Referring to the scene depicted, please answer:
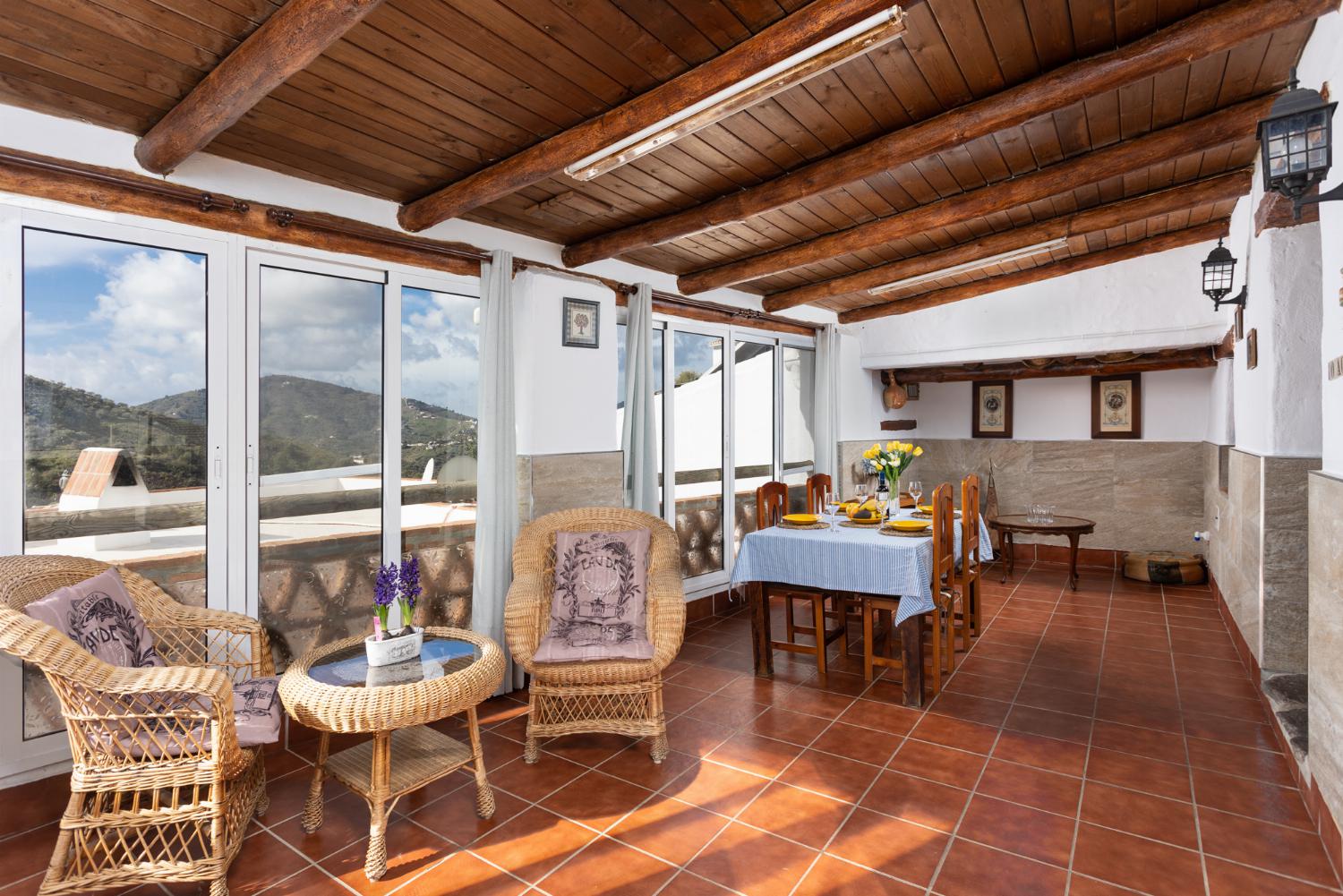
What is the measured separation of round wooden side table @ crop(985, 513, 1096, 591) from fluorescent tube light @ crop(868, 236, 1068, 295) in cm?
230

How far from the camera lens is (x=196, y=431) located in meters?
2.87

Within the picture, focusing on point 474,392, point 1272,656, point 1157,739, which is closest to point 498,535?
point 474,392

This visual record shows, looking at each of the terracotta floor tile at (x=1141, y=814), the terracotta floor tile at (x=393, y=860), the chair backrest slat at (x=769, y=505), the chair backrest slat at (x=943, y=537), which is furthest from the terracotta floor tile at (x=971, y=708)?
the terracotta floor tile at (x=393, y=860)

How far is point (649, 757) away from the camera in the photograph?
3.04m

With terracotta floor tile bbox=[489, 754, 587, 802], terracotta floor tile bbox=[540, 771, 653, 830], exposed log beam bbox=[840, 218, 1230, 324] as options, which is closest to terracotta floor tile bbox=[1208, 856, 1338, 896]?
terracotta floor tile bbox=[540, 771, 653, 830]

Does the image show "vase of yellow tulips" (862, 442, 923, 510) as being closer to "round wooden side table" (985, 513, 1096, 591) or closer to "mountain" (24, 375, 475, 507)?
"round wooden side table" (985, 513, 1096, 591)

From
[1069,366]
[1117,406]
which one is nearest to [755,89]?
[1069,366]

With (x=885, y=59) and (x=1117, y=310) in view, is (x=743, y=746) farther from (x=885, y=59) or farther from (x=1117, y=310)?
(x=1117, y=310)

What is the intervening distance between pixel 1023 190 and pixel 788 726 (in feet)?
9.70

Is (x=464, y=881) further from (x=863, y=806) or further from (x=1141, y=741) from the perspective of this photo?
(x=1141, y=741)

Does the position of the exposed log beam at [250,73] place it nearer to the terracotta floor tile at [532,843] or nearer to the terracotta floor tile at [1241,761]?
the terracotta floor tile at [532,843]

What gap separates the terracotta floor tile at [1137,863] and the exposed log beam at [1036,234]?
11.7ft

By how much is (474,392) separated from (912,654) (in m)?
2.66

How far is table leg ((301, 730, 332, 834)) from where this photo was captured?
2479mm
